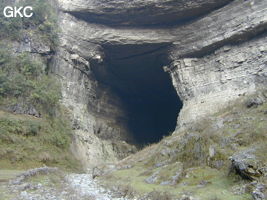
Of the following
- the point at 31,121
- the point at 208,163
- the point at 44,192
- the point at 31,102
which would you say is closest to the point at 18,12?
the point at 31,102

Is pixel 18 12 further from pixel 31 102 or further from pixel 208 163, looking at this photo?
pixel 208 163

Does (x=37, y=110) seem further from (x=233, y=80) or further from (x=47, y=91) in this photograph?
(x=233, y=80)

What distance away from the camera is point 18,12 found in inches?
941

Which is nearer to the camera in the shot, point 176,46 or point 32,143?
point 32,143

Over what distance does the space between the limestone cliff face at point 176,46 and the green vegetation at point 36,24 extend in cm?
88

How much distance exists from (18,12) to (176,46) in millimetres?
13430

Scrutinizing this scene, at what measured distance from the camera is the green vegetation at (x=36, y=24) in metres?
22.8

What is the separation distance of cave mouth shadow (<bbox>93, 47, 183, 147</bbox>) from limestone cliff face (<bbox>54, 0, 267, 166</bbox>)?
90 cm

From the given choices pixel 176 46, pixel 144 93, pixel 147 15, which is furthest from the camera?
pixel 144 93

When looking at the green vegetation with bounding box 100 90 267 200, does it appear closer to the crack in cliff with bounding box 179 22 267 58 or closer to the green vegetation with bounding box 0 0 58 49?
the crack in cliff with bounding box 179 22 267 58

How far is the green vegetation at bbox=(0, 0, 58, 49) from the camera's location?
2281cm

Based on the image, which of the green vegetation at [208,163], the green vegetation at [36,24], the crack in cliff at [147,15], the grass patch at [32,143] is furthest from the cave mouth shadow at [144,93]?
the green vegetation at [208,163]

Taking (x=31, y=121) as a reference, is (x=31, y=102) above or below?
above

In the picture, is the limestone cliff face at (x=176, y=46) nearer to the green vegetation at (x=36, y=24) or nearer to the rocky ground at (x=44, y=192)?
the green vegetation at (x=36, y=24)
